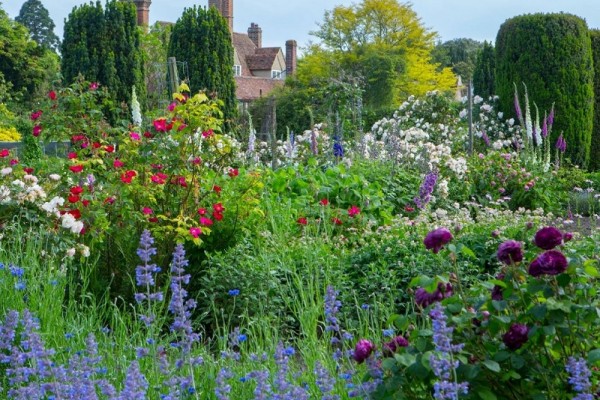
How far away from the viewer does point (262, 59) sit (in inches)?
1859

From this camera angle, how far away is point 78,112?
6223 millimetres

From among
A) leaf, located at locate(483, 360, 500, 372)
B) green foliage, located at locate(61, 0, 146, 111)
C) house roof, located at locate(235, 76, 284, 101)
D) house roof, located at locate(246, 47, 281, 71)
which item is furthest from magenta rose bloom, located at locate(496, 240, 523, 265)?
house roof, located at locate(246, 47, 281, 71)

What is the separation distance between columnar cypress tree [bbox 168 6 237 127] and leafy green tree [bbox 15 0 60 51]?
3889 centimetres

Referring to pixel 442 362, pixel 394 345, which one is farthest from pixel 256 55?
pixel 442 362

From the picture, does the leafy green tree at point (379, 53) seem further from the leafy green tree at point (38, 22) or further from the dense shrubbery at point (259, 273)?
the leafy green tree at point (38, 22)

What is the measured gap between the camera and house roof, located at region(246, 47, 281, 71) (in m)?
47.1

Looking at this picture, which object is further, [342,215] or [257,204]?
[342,215]

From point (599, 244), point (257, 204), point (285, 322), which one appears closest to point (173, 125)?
point (257, 204)

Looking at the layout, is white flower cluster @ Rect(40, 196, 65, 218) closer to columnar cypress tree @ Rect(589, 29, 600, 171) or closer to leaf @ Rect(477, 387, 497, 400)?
leaf @ Rect(477, 387, 497, 400)

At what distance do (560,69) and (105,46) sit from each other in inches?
319

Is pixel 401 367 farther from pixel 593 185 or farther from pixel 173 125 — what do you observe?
pixel 593 185

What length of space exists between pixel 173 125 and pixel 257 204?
0.79 meters

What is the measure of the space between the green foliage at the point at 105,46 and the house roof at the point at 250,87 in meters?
21.1

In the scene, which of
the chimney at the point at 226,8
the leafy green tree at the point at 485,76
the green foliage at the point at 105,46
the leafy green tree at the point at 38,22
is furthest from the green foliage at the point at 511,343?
the leafy green tree at the point at 38,22
